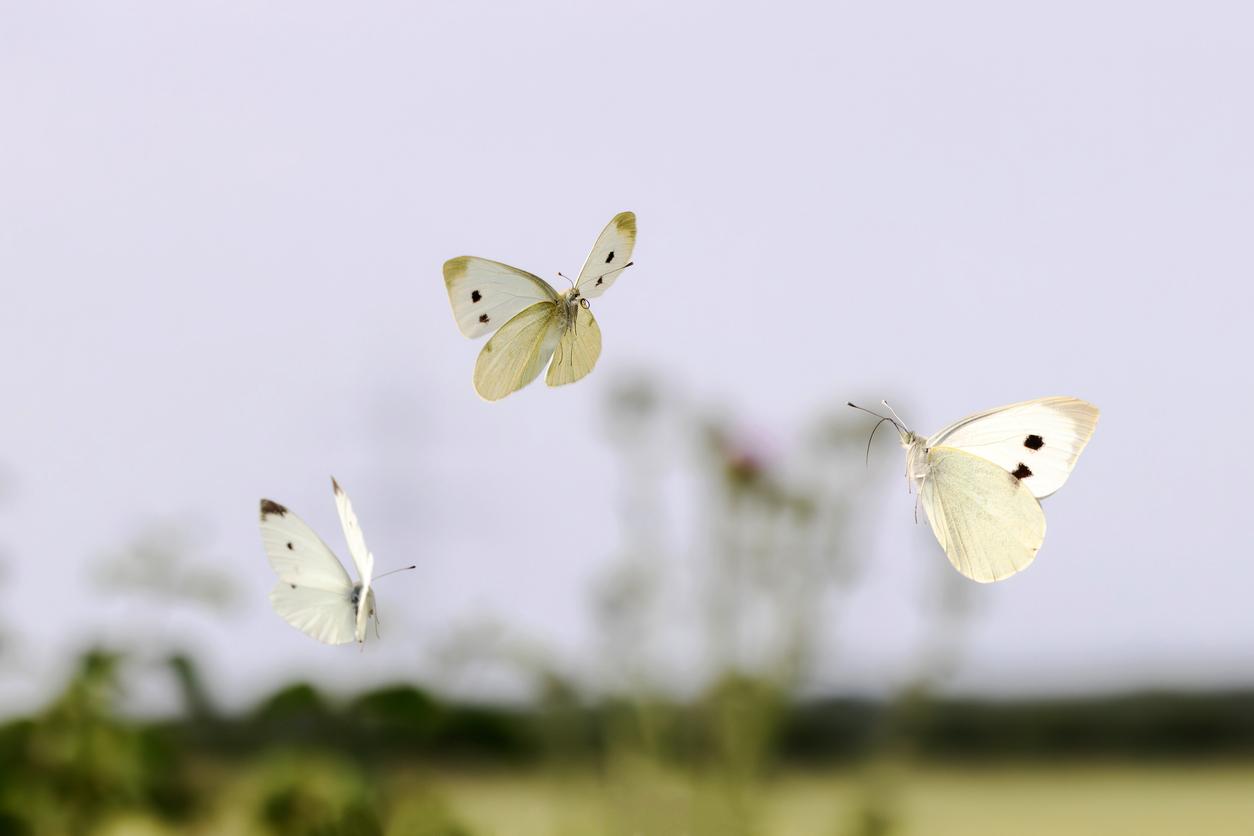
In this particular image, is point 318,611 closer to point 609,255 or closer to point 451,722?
point 609,255

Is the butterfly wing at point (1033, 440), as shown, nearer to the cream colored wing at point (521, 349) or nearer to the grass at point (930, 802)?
the cream colored wing at point (521, 349)

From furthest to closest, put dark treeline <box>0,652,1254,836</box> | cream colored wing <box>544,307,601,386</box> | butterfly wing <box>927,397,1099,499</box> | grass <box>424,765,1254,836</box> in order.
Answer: grass <box>424,765,1254,836</box>, dark treeline <box>0,652,1254,836</box>, butterfly wing <box>927,397,1099,499</box>, cream colored wing <box>544,307,601,386</box>

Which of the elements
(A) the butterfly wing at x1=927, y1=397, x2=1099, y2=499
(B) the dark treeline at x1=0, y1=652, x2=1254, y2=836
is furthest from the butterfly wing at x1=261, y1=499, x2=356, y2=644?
(B) the dark treeline at x1=0, y1=652, x2=1254, y2=836

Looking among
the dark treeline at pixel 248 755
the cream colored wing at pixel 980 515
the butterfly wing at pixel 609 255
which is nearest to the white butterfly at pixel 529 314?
the butterfly wing at pixel 609 255

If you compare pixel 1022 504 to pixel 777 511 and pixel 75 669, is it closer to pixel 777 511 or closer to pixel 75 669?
pixel 75 669

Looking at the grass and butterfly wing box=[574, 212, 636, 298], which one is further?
the grass

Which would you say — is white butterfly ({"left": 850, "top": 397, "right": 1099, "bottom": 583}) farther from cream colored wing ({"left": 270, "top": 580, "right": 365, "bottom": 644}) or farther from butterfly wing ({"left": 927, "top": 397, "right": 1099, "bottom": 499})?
cream colored wing ({"left": 270, "top": 580, "right": 365, "bottom": 644})
